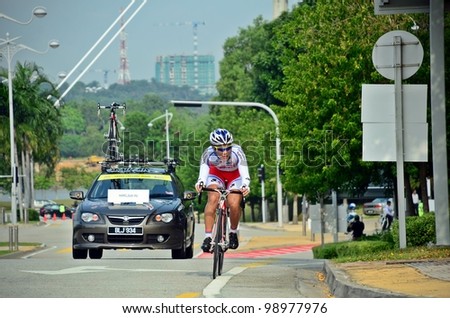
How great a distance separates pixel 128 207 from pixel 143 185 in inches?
36.3

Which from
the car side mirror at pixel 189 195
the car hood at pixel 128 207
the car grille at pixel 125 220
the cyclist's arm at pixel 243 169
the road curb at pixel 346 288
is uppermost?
the cyclist's arm at pixel 243 169

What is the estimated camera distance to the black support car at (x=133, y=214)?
21.4 metres

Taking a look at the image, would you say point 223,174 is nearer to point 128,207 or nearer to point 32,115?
point 128,207

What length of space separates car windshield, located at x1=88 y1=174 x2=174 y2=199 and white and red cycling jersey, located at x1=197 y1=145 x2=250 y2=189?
17.2 ft

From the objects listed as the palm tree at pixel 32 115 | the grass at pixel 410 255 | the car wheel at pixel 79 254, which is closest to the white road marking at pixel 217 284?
the grass at pixel 410 255

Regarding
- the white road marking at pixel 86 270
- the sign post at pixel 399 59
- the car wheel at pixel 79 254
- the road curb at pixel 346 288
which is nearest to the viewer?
the road curb at pixel 346 288

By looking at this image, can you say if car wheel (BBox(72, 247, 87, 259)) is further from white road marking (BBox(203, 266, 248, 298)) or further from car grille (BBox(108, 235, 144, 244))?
white road marking (BBox(203, 266, 248, 298))

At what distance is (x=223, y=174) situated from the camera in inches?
656

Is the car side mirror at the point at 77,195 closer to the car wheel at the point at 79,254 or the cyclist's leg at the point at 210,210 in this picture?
the car wheel at the point at 79,254

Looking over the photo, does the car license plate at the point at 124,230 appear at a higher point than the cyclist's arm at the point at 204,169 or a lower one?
lower

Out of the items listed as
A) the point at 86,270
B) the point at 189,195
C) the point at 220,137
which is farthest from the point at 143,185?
the point at 220,137

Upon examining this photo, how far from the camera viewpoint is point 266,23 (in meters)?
65.2

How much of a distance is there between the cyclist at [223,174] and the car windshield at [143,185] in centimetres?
497
